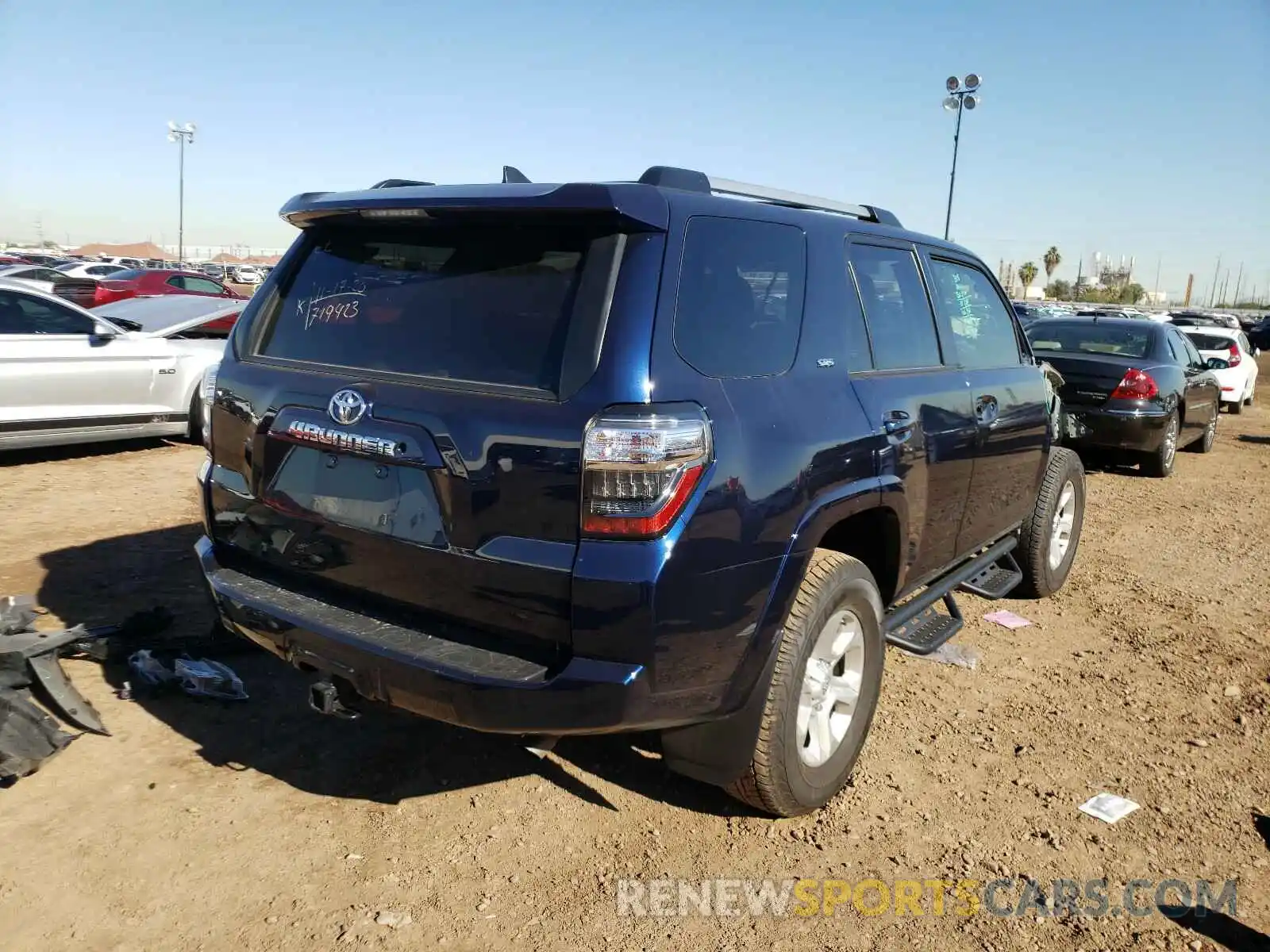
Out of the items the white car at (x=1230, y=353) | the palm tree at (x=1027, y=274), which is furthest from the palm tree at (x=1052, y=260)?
the white car at (x=1230, y=353)

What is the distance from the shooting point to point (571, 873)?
9.37 ft

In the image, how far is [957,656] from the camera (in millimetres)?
4754

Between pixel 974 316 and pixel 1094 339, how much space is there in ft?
22.3

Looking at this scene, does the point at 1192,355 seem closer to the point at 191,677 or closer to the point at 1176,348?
the point at 1176,348

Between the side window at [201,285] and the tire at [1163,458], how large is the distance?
65.3 ft

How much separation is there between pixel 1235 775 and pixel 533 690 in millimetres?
2853

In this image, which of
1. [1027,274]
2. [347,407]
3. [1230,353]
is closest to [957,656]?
[347,407]

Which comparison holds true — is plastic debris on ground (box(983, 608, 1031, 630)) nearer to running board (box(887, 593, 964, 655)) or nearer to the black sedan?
running board (box(887, 593, 964, 655))

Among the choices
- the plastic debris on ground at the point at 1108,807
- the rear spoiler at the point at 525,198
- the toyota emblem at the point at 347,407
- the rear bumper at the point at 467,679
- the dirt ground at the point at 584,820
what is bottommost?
the dirt ground at the point at 584,820

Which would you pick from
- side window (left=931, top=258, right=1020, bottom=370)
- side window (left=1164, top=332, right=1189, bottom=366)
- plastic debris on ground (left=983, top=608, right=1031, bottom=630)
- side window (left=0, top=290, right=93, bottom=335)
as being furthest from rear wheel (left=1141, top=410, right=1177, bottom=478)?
side window (left=0, top=290, right=93, bottom=335)

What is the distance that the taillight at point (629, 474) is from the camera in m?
2.38

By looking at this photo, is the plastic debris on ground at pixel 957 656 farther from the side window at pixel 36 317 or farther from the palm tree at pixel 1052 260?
the palm tree at pixel 1052 260

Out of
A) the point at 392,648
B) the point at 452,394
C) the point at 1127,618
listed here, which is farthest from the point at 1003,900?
the point at 1127,618

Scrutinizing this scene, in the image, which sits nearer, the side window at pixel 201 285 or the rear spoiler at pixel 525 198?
the rear spoiler at pixel 525 198
